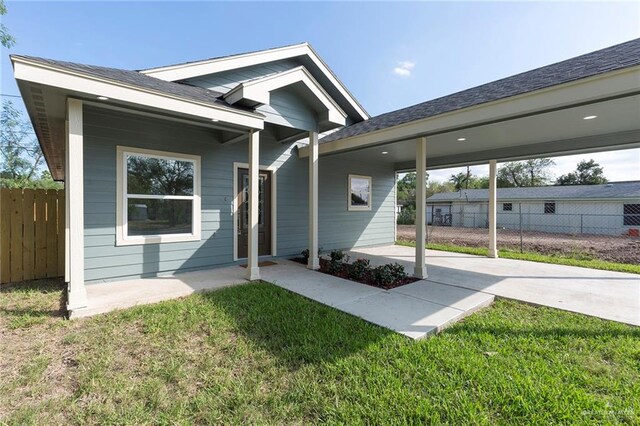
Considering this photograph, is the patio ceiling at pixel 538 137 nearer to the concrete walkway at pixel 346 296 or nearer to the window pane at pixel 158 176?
the concrete walkway at pixel 346 296

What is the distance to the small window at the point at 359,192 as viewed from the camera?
902cm

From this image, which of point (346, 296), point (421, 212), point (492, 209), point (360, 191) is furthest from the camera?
point (360, 191)

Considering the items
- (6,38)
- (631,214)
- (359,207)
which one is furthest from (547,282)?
(631,214)

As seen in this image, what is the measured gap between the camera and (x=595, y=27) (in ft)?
17.2

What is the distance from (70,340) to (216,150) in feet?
13.8

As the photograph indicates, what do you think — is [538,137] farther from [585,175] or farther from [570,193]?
[585,175]

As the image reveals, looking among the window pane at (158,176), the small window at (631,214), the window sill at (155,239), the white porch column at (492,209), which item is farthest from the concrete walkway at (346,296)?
the small window at (631,214)

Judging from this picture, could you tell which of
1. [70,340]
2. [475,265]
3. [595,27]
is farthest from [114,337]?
[595,27]

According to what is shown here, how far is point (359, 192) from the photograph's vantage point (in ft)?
30.6

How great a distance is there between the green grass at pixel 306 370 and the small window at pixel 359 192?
18.8 ft

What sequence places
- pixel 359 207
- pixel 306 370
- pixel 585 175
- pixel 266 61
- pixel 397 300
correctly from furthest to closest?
pixel 585 175 < pixel 359 207 < pixel 266 61 < pixel 397 300 < pixel 306 370

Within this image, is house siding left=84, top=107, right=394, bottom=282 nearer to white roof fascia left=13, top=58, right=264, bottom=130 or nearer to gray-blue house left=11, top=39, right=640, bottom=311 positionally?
gray-blue house left=11, top=39, right=640, bottom=311

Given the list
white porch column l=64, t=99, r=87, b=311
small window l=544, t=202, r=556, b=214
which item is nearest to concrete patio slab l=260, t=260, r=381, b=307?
white porch column l=64, t=99, r=87, b=311

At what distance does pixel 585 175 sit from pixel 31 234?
51969mm
